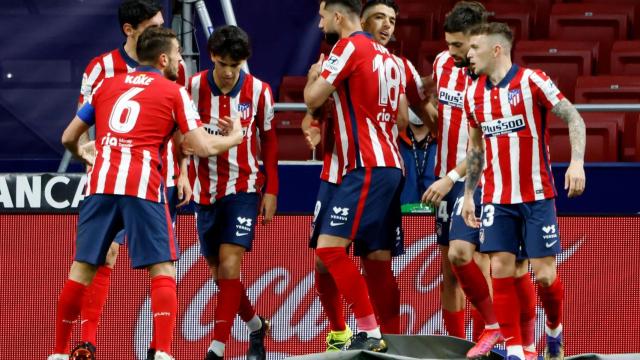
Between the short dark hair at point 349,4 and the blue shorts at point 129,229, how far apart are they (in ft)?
4.62

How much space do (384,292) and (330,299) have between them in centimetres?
31

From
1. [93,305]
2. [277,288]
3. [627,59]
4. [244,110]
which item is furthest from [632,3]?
[93,305]

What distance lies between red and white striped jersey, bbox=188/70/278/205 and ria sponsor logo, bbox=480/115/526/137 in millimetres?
1294

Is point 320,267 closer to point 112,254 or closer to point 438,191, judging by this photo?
point 438,191

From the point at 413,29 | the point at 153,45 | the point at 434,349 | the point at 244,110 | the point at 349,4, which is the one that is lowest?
the point at 434,349

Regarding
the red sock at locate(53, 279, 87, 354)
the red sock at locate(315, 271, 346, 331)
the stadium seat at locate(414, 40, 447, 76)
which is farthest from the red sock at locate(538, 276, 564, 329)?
the stadium seat at locate(414, 40, 447, 76)

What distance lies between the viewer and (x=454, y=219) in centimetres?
716

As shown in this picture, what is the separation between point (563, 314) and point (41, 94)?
354 cm

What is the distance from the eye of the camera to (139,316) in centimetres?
781

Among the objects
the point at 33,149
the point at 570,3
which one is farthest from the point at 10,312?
the point at 570,3

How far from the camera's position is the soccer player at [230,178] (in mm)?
7227

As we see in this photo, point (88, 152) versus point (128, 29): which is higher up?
point (128, 29)

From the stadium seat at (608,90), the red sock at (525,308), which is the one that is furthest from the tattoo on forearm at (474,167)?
the stadium seat at (608,90)

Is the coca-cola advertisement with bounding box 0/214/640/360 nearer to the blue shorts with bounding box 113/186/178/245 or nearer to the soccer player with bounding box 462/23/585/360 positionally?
the blue shorts with bounding box 113/186/178/245
